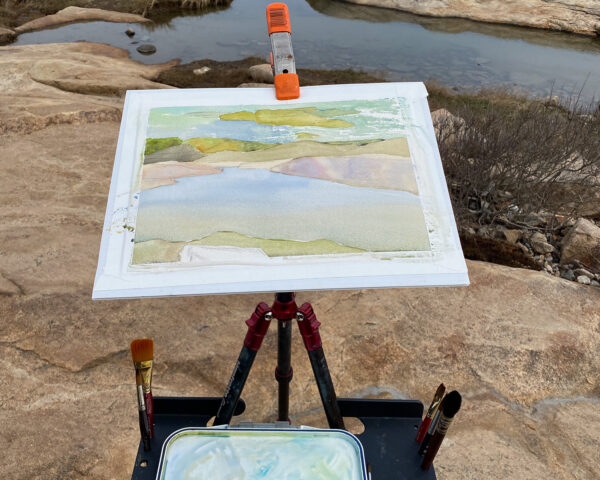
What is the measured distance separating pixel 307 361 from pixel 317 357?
1179 mm

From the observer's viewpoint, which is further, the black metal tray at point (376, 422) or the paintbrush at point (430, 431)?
the black metal tray at point (376, 422)

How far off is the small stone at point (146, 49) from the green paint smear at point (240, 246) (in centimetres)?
1083

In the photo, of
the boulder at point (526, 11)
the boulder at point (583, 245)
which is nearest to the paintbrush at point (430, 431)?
the boulder at point (583, 245)

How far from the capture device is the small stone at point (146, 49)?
11.7 m

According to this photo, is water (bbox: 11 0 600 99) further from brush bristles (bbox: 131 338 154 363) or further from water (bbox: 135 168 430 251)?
brush bristles (bbox: 131 338 154 363)

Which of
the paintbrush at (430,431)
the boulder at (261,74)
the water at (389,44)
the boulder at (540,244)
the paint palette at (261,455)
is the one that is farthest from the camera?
the water at (389,44)

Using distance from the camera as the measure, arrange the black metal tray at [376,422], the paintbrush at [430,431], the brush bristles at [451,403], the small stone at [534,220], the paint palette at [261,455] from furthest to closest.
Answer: the small stone at [534,220] → the black metal tray at [376,422] → the paintbrush at [430,431] → the brush bristles at [451,403] → the paint palette at [261,455]

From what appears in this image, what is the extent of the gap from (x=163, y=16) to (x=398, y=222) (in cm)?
1361

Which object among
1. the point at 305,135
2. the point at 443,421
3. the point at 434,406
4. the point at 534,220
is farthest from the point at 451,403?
the point at 534,220

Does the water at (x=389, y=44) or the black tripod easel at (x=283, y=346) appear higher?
the black tripod easel at (x=283, y=346)

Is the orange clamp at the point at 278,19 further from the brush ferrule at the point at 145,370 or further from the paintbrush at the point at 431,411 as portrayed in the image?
the paintbrush at the point at 431,411

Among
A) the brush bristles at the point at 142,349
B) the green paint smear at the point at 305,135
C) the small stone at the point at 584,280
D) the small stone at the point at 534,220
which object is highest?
the green paint smear at the point at 305,135

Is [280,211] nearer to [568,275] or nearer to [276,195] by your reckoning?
[276,195]

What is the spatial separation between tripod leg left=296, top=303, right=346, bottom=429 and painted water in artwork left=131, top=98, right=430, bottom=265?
25cm
